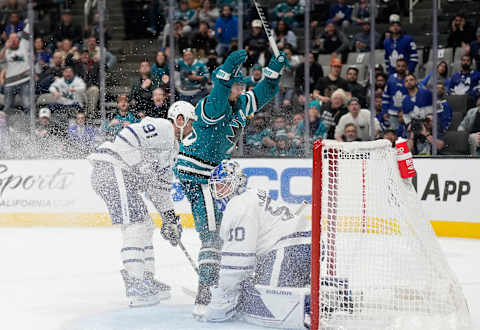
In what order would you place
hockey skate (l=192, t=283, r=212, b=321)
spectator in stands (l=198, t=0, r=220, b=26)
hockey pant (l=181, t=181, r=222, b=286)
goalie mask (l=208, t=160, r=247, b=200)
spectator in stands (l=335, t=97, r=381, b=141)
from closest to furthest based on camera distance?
1. goalie mask (l=208, t=160, r=247, b=200)
2. hockey skate (l=192, t=283, r=212, b=321)
3. hockey pant (l=181, t=181, r=222, b=286)
4. spectator in stands (l=335, t=97, r=381, b=141)
5. spectator in stands (l=198, t=0, r=220, b=26)

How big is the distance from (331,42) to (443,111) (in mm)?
1523

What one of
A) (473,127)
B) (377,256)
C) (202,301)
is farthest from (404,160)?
(473,127)

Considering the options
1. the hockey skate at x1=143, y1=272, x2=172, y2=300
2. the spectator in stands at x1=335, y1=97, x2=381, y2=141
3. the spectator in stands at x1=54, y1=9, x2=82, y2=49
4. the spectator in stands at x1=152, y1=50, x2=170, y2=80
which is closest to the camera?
the hockey skate at x1=143, y1=272, x2=172, y2=300

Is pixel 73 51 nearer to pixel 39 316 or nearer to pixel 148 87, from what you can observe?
pixel 148 87

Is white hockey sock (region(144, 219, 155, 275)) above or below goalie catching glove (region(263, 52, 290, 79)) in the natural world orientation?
below

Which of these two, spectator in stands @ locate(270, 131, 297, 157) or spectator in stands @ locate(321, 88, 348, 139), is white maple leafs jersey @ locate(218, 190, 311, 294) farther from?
spectator in stands @ locate(321, 88, 348, 139)

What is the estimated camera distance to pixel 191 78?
8.16 metres

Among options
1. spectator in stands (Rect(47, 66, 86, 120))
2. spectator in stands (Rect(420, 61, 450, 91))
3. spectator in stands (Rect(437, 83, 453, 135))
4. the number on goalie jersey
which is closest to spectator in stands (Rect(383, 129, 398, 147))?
spectator in stands (Rect(437, 83, 453, 135))

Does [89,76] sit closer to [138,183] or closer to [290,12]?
[290,12]

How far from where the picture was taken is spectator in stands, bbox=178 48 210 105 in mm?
8094

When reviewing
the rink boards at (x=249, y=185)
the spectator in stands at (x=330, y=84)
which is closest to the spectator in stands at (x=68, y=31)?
the rink boards at (x=249, y=185)

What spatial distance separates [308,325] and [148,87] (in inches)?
188

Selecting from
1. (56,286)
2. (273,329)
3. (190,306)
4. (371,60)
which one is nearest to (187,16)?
(371,60)

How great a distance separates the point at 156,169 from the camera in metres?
4.52
